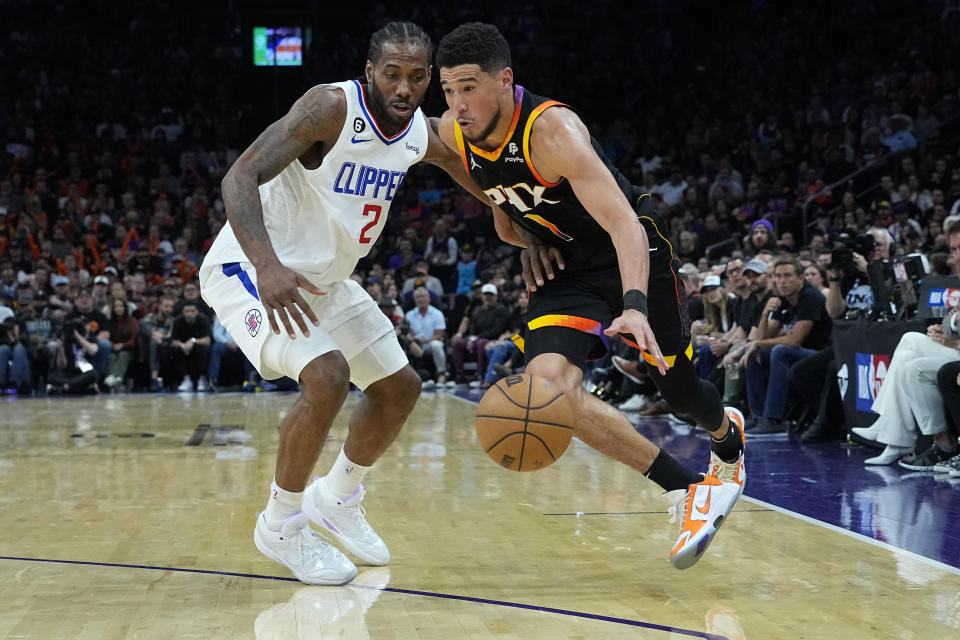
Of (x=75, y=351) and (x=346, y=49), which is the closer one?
(x=75, y=351)

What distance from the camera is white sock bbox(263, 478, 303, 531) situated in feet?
13.0

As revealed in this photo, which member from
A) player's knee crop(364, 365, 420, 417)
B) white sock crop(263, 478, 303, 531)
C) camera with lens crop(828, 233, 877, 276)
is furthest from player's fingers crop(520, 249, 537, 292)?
camera with lens crop(828, 233, 877, 276)

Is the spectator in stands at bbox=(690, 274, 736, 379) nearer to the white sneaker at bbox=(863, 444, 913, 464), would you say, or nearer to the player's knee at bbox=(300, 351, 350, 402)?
the white sneaker at bbox=(863, 444, 913, 464)

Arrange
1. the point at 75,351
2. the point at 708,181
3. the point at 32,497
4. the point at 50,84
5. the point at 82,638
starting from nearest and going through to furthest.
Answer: the point at 82,638 → the point at 32,497 → the point at 75,351 → the point at 708,181 → the point at 50,84

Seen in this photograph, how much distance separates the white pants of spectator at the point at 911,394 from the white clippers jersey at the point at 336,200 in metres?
3.77

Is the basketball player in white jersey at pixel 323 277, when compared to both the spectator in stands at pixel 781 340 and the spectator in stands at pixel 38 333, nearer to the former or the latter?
the spectator in stands at pixel 781 340

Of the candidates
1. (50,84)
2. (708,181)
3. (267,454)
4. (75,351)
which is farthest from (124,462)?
(50,84)

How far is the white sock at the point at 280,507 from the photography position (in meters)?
3.96

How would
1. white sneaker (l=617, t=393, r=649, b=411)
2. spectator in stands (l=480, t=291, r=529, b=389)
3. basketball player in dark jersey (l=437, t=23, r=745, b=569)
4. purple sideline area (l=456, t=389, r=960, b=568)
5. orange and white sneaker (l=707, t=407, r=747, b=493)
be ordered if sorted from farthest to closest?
1. spectator in stands (l=480, t=291, r=529, b=389)
2. white sneaker (l=617, t=393, r=649, b=411)
3. purple sideline area (l=456, t=389, r=960, b=568)
4. orange and white sneaker (l=707, t=407, r=747, b=493)
5. basketball player in dark jersey (l=437, t=23, r=745, b=569)

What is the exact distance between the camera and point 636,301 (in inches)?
138

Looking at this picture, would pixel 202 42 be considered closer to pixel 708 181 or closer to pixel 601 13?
pixel 601 13

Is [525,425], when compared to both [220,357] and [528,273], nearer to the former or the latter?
[528,273]

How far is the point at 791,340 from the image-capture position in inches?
330

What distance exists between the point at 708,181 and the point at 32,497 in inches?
512
